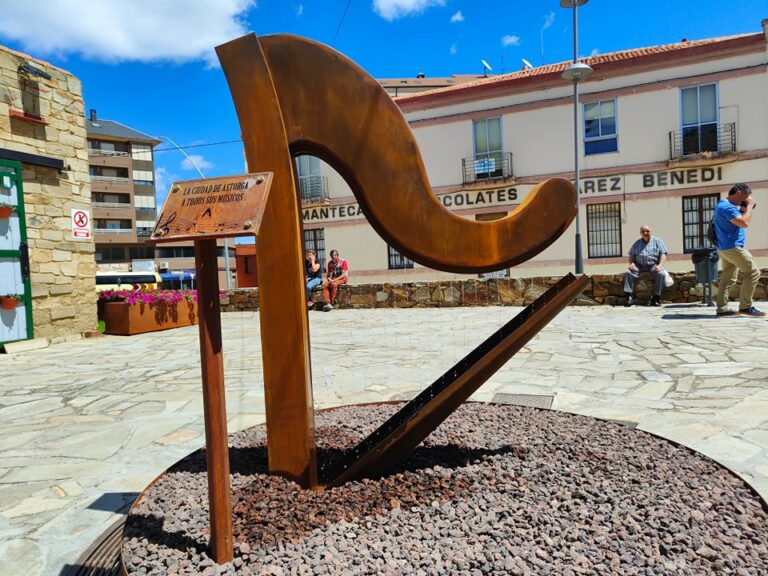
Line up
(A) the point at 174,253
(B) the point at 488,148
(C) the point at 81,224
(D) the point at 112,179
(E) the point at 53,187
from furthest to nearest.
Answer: (A) the point at 174,253 < (D) the point at 112,179 < (B) the point at 488,148 < (C) the point at 81,224 < (E) the point at 53,187

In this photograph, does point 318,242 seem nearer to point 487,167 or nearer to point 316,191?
point 316,191

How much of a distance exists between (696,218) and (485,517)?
1764 centimetres

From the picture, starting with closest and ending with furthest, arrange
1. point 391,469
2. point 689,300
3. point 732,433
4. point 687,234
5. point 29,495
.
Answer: point 391,469 → point 29,495 → point 732,433 → point 689,300 → point 687,234

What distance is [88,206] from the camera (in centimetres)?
762

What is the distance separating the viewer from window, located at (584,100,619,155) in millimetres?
16844

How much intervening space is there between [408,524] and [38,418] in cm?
288

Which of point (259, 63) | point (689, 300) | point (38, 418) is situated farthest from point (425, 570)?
point (689, 300)

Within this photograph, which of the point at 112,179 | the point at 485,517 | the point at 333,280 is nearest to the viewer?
the point at 485,517

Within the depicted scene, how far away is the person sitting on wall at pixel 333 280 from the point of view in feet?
36.9

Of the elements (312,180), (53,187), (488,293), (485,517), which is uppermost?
(312,180)

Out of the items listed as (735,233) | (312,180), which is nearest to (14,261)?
(735,233)

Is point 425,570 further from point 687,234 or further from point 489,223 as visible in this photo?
point 687,234

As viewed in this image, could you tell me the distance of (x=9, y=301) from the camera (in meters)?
6.45

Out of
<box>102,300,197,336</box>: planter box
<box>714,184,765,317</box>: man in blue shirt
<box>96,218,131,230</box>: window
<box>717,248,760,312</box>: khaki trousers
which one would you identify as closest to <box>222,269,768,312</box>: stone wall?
<box>102,300,197,336</box>: planter box
